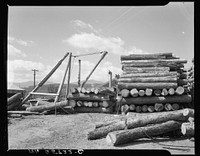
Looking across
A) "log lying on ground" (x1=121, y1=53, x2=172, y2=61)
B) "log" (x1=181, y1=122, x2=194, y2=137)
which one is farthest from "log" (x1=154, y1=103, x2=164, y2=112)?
"log" (x1=181, y1=122, x2=194, y2=137)

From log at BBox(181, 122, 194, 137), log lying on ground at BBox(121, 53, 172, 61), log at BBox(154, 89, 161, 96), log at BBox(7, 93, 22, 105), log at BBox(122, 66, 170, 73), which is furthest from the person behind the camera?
log at BBox(7, 93, 22, 105)

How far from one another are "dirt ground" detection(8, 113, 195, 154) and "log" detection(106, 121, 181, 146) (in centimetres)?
13

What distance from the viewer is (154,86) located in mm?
8477

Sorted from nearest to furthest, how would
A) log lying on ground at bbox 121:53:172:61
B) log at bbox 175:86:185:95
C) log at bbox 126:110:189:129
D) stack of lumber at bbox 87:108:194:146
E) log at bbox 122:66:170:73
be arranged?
stack of lumber at bbox 87:108:194:146 → log at bbox 126:110:189:129 → log at bbox 175:86:185:95 → log at bbox 122:66:170:73 → log lying on ground at bbox 121:53:172:61

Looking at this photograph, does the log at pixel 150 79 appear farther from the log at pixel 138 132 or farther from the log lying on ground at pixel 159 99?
the log at pixel 138 132

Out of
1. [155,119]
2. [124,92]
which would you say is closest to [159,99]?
[124,92]

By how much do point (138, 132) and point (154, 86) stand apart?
400cm

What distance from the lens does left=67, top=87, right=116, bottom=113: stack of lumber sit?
9.66 meters

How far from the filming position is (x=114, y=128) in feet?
17.4

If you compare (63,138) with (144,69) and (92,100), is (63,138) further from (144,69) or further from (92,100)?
(144,69)

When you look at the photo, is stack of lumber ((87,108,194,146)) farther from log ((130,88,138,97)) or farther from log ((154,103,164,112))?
log ((130,88,138,97))

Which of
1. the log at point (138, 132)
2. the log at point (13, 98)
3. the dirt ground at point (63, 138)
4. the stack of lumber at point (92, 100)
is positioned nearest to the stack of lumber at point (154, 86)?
the stack of lumber at point (92, 100)

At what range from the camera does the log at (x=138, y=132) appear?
4.64 metres
